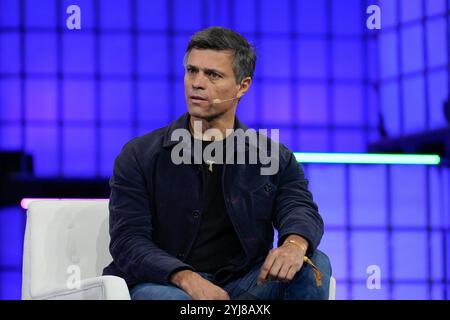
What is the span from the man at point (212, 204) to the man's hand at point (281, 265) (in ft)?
0.12

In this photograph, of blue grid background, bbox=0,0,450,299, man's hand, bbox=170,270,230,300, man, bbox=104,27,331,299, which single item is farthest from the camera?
blue grid background, bbox=0,0,450,299

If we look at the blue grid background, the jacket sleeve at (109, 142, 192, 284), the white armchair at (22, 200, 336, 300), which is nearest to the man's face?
the jacket sleeve at (109, 142, 192, 284)

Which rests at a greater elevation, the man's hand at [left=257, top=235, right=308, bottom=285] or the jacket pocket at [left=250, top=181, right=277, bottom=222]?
the jacket pocket at [left=250, top=181, right=277, bottom=222]

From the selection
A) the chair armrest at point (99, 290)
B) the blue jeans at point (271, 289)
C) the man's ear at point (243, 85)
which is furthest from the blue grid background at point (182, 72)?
the chair armrest at point (99, 290)

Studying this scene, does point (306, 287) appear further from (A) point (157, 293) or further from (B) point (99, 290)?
(B) point (99, 290)

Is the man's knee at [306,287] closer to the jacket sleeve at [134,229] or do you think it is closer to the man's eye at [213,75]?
the jacket sleeve at [134,229]

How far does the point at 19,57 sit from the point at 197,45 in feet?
23.5

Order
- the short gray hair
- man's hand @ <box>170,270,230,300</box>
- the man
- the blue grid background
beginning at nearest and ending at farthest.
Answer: man's hand @ <box>170,270,230,300</box> < the man < the short gray hair < the blue grid background

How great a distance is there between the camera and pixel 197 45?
7.96 ft

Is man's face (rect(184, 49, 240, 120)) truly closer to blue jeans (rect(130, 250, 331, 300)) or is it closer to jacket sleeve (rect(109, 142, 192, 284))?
jacket sleeve (rect(109, 142, 192, 284))

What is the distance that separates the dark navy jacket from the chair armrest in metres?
0.10

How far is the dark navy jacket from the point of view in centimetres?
233

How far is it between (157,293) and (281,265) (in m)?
0.33

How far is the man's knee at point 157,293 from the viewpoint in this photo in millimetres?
2162
